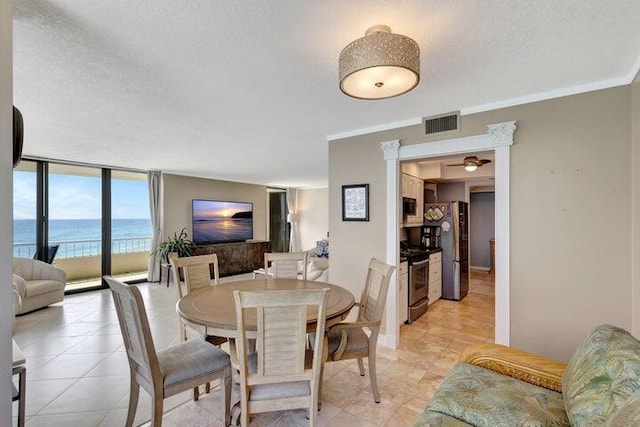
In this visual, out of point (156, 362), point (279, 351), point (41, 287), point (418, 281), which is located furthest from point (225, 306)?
point (41, 287)

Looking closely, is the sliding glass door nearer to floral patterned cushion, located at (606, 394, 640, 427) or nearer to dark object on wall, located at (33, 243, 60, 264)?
dark object on wall, located at (33, 243, 60, 264)

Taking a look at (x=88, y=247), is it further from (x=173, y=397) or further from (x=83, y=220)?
(x=173, y=397)

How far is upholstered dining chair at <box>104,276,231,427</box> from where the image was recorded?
1.57m

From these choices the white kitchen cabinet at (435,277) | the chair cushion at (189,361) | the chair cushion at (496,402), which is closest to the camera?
the chair cushion at (496,402)

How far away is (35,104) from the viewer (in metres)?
2.56

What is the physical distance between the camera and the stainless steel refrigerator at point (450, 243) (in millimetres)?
4891

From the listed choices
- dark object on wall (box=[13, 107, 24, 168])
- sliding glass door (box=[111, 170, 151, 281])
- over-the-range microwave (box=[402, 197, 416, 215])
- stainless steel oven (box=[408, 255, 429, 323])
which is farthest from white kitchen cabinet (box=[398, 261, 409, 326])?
sliding glass door (box=[111, 170, 151, 281])

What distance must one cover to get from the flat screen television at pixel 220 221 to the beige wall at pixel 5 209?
599 centimetres

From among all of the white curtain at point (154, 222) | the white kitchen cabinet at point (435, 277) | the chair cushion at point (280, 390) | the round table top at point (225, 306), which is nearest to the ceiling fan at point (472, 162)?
the white kitchen cabinet at point (435, 277)

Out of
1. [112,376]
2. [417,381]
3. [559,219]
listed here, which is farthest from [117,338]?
[559,219]

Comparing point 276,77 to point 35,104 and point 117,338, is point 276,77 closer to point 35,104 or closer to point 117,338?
point 35,104

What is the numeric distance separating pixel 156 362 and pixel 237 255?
5.58 meters

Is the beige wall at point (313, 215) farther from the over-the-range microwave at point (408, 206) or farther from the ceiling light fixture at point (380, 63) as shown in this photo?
the ceiling light fixture at point (380, 63)

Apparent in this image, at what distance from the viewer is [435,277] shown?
4.74 metres
